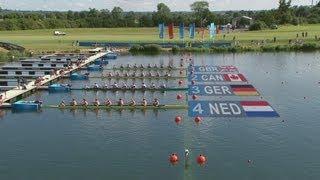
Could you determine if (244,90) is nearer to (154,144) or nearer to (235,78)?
(235,78)

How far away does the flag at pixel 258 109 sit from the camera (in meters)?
42.7

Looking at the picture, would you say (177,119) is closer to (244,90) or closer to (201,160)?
(201,160)

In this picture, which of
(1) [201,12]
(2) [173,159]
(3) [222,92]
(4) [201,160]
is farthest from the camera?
(1) [201,12]

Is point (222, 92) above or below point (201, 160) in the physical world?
above

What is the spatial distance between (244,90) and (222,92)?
9.22ft

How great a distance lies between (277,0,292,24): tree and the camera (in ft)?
503

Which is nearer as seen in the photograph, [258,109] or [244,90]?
[258,109]

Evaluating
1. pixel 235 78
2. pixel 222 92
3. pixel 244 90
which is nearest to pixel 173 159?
pixel 222 92

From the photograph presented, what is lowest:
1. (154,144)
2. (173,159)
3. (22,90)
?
(154,144)

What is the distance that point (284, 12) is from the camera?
15775cm

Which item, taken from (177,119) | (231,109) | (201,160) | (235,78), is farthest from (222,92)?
(201,160)

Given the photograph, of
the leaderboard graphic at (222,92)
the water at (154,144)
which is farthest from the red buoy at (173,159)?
the leaderboard graphic at (222,92)

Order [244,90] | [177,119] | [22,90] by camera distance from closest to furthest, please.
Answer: [177,119], [22,90], [244,90]

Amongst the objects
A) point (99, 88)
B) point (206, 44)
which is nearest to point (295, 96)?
point (99, 88)
